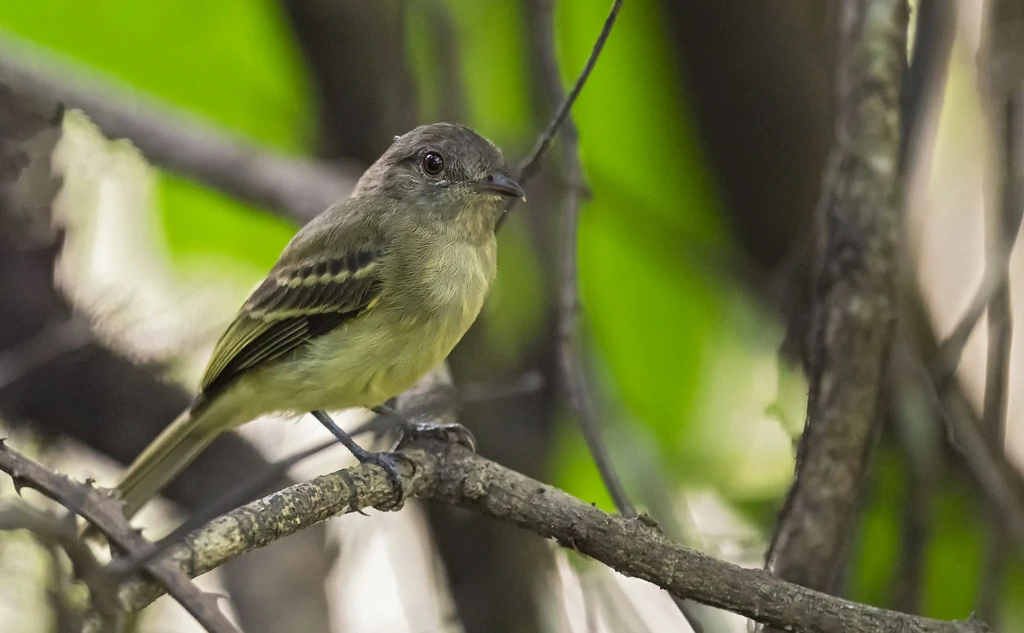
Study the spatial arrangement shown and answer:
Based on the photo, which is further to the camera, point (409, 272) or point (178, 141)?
point (178, 141)

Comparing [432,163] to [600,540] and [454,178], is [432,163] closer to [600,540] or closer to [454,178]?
[454,178]

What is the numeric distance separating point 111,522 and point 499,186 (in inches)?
84.3

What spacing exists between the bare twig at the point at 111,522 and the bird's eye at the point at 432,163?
7.19 ft

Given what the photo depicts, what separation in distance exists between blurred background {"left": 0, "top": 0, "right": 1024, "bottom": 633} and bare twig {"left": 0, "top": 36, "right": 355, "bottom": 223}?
3cm

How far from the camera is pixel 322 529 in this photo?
13.7 ft

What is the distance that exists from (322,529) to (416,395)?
93 centimetres

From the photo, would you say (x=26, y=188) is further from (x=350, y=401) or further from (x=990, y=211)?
(x=990, y=211)

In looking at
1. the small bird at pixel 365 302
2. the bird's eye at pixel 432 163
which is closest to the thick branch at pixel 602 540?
the small bird at pixel 365 302

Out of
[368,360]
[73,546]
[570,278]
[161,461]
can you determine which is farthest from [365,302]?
[73,546]

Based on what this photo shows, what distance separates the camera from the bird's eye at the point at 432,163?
368cm

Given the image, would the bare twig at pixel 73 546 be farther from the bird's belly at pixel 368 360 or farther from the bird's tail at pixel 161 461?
the bird's tail at pixel 161 461

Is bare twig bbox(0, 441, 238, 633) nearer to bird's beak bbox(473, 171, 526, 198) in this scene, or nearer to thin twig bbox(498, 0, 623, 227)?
thin twig bbox(498, 0, 623, 227)

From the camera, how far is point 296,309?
11.7 feet

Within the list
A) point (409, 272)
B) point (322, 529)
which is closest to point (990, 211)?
point (409, 272)
